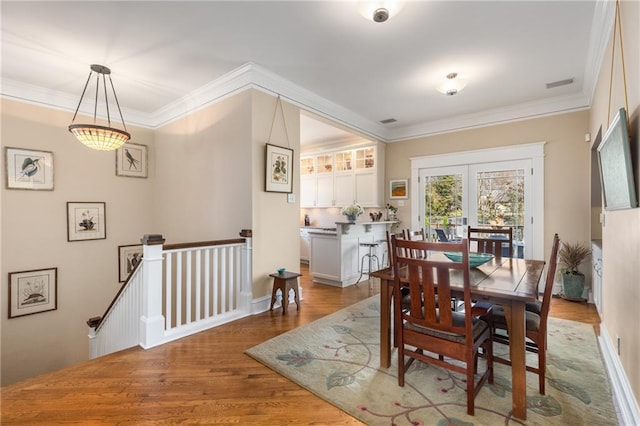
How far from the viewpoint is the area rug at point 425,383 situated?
1729 mm

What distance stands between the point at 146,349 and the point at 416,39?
3.77 m

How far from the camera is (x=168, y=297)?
9.25ft

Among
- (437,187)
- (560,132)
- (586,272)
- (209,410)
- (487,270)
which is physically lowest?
(209,410)

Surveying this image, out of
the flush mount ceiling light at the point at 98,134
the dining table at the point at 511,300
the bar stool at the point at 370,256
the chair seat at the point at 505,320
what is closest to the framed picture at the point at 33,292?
the flush mount ceiling light at the point at 98,134

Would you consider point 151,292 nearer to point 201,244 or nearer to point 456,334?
point 201,244

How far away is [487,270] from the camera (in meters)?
2.34

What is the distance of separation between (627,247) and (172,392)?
3.12 metres

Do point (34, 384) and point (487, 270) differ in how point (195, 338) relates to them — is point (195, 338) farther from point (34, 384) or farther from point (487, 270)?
point (487, 270)

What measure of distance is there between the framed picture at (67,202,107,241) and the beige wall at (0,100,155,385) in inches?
2.7

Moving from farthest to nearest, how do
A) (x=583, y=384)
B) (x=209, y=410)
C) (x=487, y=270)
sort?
1. (x=487, y=270)
2. (x=583, y=384)
3. (x=209, y=410)

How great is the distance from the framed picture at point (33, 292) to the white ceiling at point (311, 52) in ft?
7.70

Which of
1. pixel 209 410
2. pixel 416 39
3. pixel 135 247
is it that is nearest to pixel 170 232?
pixel 135 247

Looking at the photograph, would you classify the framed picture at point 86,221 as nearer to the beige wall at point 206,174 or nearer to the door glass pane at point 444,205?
the beige wall at point 206,174

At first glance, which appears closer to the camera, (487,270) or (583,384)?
(583,384)
